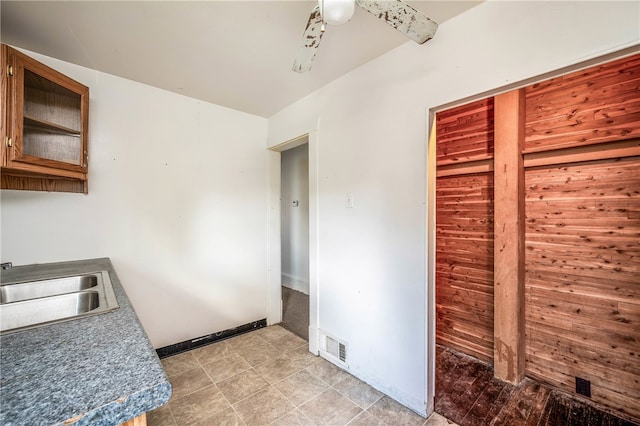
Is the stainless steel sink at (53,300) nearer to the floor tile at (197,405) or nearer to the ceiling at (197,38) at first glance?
the floor tile at (197,405)

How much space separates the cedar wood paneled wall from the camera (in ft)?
5.28

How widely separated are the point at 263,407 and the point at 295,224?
2.81 meters

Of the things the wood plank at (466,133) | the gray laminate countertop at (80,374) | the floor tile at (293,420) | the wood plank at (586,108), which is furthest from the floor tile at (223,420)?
the wood plank at (586,108)

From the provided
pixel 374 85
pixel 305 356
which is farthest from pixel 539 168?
pixel 305 356

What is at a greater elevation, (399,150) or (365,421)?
(399,150)

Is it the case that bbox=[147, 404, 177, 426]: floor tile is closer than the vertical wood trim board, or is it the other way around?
bbox=[147, 404, 177, 426]: floor tile

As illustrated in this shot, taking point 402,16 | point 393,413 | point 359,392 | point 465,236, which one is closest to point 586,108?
point 465,236

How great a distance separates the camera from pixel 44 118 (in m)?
1.66

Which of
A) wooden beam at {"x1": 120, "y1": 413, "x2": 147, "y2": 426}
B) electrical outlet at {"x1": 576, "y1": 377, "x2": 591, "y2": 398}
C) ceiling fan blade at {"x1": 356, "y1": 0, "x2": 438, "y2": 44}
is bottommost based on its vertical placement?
electrical outlet at {"x1": 576, "y1": 377, "x2": 591, "y2": 398}

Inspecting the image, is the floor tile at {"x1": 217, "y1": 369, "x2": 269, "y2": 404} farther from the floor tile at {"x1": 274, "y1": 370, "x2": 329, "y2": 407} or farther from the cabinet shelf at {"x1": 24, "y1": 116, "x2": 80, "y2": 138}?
the cabinet shelf at {"x1": 24, "y1": 116, "x2": 80, "y2": 138}

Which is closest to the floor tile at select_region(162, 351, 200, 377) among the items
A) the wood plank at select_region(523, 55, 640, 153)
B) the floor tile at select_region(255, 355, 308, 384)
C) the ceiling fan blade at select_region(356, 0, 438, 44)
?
the floor tile at select_region(255, 355, 308, 384)

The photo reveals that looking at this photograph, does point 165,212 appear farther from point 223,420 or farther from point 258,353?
point 223,420

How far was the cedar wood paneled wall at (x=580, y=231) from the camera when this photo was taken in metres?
1.61

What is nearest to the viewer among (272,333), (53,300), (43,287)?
(53,300)
